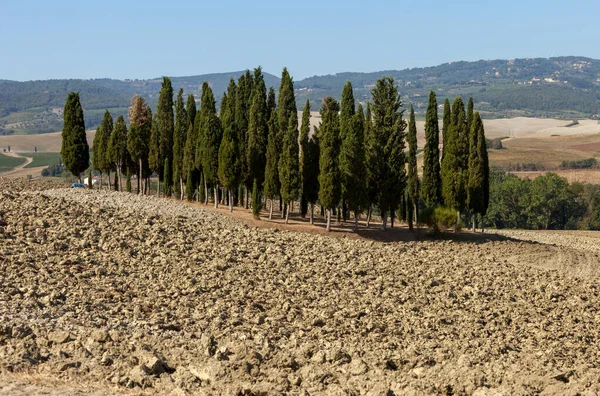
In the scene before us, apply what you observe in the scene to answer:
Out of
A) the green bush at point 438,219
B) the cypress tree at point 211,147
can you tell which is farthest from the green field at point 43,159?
the green bush at point 438,219

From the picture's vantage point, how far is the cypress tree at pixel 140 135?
49375mm

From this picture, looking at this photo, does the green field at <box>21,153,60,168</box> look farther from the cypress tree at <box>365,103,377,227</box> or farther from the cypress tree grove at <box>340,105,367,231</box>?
the cypress tree grove at <box>340,105,367,231</box>

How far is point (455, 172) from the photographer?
4278 cm

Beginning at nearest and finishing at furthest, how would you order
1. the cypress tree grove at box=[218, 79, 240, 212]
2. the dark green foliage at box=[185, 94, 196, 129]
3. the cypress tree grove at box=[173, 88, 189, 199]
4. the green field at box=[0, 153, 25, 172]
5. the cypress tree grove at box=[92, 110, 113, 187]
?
1. the cypress tree grove at box=[218, 79, 240, 212]
2. the cypress tree grove at box=[173, 88, 189, 199]
3. the dark green foliage at box=[185, 94, 196, 129]
4. the cypress tree grove at box=[92, 110, 113, 187]
5. the green field at box=[0, 153, 25, 172]

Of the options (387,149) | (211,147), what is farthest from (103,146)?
(387,149)

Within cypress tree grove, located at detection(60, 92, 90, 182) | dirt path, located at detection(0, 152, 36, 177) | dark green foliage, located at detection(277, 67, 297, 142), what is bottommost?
dirt path, located at detection(0, 152, 36, 177)

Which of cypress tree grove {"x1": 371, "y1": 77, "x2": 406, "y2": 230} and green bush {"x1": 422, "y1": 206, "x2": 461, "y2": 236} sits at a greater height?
cypress tree grove {"x1": 371, "y1": 77, "x2": 406, "y2": 230}

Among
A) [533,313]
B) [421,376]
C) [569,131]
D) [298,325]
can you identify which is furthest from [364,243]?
[569,131]

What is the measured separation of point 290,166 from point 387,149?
5.60 m

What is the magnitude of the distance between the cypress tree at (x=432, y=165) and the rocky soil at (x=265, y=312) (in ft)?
30.2

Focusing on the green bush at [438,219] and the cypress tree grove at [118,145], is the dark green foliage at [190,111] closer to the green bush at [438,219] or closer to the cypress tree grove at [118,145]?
the cypress tree grove at [118,145]

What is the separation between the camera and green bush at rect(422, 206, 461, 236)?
39.9 metres

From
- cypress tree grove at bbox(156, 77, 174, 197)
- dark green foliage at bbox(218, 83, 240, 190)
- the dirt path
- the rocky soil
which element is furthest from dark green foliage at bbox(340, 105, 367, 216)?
the dirt path

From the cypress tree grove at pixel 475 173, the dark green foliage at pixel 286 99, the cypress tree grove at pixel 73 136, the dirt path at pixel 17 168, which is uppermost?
the dark green foliage at pixel 286 99
